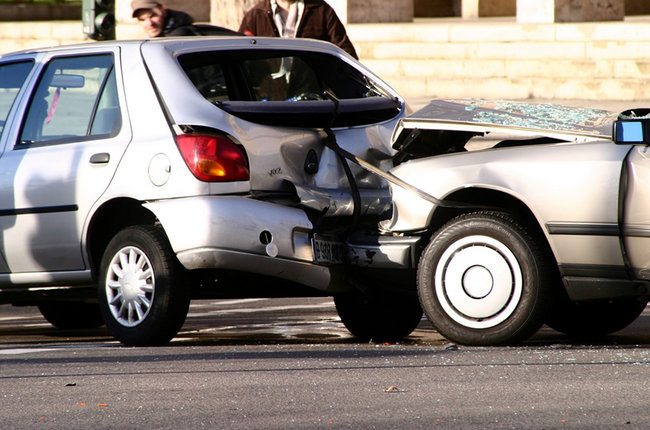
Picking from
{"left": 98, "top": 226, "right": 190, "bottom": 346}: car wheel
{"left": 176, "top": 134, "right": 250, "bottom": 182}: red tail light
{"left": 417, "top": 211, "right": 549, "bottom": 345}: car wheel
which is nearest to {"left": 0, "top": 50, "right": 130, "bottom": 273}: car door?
{"left": 98, "top": 226, "right": 190, "bottom": 346}: car wheel

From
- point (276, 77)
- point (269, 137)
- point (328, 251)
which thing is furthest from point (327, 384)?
point (276, 77)

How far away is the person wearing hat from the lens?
1016 cm

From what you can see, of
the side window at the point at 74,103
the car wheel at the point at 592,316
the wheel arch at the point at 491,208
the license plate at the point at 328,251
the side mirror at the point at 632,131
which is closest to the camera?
the side mirror at the point at 632,131

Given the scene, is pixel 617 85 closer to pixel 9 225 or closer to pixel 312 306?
pixel 312 306

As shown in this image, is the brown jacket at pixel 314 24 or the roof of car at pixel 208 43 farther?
the brown jacket at pixel 314 24

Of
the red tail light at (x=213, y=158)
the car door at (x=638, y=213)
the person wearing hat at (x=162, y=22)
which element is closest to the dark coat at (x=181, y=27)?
the person wearing hat at (x=162, y=22)

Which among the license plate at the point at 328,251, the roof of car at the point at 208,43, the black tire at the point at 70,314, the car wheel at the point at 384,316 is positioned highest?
the roof of car at the point at 208,43

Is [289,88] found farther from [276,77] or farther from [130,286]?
[130,286]

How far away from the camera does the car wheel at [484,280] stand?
662 centimetres

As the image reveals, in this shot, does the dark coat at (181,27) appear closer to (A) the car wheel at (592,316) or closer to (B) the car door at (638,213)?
(A) the car wheel at (592,316)

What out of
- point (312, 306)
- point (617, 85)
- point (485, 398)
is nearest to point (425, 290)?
point (485, 398)

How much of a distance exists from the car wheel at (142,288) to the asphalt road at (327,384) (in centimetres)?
13

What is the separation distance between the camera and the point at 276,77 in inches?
332

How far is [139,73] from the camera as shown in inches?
286
